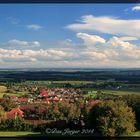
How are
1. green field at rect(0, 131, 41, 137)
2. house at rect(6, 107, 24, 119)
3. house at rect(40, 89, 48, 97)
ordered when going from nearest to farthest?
green field at rect(0, 131, 41, 137) → house at rect(6, 107, 24, 119) → house at rect(40, 89, 48, 97)

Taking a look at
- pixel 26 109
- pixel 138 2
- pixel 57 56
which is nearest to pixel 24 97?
pixel 26 109

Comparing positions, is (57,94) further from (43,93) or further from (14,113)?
(14,113)

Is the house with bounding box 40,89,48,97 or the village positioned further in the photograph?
the house with bounding box 40,89,48,97

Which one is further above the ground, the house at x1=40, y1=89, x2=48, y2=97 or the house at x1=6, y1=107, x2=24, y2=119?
the house at x1=40, y1=89, x2=48, y2=97

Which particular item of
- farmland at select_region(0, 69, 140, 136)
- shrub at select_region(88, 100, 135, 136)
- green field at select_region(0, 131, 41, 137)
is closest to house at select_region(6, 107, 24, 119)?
farmland at select_region(0, 69, 140, 136)

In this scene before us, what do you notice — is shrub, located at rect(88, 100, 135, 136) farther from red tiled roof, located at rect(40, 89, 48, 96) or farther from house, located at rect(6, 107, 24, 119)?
house, located at rect(6, 107, 24, 119)

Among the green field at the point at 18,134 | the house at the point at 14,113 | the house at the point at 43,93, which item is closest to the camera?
the green field at the point at 18,134

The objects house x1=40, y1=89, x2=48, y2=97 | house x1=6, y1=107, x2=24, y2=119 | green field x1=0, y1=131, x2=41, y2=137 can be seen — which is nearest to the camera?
green field x1=0, y1=131, x2=41, y2=137

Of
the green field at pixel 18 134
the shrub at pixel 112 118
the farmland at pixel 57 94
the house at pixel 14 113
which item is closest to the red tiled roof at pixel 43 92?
the farmland at pixel 57 94

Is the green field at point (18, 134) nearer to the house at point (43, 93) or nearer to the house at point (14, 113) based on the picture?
the house at point (14, 113)

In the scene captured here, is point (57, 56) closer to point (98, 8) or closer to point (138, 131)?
point (98, 8)
